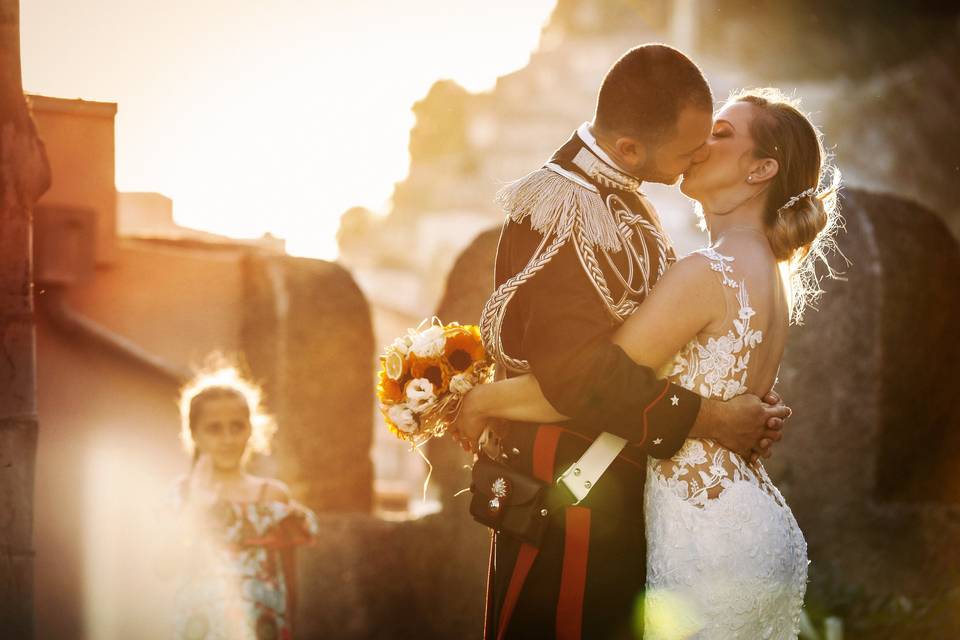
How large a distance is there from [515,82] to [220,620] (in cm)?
3226

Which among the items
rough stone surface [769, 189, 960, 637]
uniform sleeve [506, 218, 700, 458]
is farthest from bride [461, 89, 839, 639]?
rough stone surface [769, 189, 960, 637]

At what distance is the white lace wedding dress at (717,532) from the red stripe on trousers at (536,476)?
290 millimetres

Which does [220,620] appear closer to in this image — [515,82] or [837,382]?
[837,382]

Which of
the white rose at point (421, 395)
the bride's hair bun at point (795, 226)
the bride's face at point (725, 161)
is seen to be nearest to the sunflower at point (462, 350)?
the white rose at point (421, 395)

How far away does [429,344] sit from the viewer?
3.45m

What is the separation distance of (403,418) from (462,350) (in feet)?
0.87

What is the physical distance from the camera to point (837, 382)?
22.2 feet

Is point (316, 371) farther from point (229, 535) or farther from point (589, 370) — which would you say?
point (589, 370)

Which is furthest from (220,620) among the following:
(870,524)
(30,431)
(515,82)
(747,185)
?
(515,82)

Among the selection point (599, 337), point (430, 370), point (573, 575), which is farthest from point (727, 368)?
point (430, 370)

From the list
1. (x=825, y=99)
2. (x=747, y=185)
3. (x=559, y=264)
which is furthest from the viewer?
(x=825, y=99)

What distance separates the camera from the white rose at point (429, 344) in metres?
3.45

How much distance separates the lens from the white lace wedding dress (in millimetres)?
3184

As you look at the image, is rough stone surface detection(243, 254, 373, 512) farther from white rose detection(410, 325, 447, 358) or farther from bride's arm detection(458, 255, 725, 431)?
bride's arm detection(458, 255, 725, 431)
